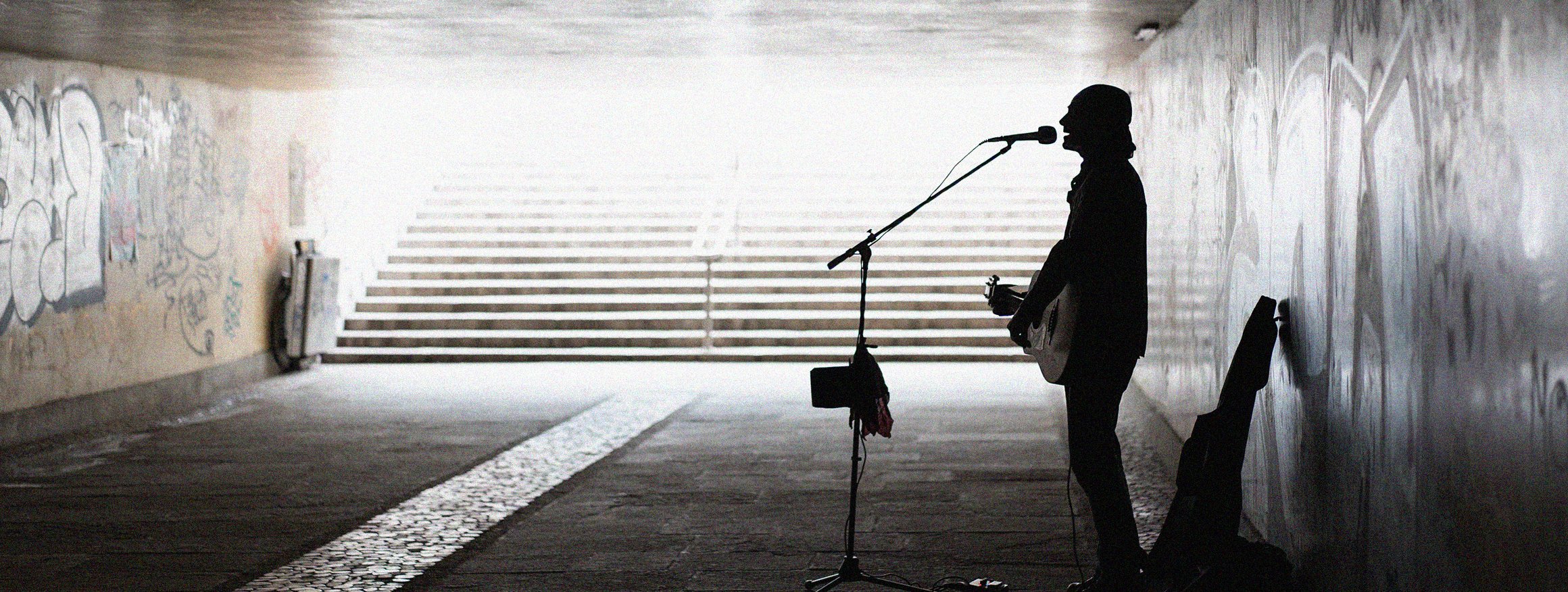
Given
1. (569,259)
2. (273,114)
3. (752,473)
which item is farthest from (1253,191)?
(569,259)

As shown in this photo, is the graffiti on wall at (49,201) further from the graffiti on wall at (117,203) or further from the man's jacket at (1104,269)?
the man's jacket at (1104,269)

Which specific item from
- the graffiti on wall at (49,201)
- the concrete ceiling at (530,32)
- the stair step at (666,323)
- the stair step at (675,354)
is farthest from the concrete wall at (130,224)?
the stair step at (666,323)

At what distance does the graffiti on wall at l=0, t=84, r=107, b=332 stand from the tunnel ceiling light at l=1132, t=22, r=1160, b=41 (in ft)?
22.5

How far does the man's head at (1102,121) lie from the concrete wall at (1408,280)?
600 mm

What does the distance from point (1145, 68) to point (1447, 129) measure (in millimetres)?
6582

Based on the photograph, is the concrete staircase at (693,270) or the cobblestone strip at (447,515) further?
the concrete staircase at (693,270)

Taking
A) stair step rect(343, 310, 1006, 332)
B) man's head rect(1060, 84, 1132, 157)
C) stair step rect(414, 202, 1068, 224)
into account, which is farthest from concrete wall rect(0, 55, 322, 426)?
man's head rect(1060, 84, 1132, 157)

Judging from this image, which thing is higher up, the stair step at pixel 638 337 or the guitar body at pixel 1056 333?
the guitar body at pixel 1056 333

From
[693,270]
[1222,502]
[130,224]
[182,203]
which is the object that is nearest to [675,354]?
[693,270]

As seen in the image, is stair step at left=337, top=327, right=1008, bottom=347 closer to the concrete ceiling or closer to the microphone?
the concrete ceiling

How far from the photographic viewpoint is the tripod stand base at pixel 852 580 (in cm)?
454

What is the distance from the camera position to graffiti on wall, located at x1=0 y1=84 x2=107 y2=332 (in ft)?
28.3

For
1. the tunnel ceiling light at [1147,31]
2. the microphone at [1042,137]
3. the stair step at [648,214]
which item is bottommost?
the microphone at [1042,137]

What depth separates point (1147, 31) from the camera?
27.8 ft
